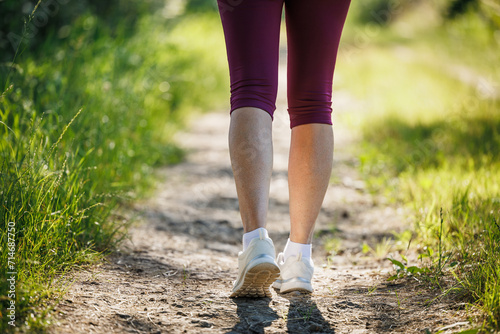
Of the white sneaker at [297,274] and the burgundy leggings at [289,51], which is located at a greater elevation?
the burgundy leggings at [289,51]

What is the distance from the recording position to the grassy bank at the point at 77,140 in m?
1.57

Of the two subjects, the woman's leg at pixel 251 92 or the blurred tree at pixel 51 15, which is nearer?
the woman's leg at pixel 251 92

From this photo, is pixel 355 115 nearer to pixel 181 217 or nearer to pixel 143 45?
pixel 143 45

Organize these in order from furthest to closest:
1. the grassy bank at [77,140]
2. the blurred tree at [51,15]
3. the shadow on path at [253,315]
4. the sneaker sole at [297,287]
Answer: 1. the blurred tree at [51,15]
2. the sneaker sole at [297,287]
3. the grassy bank at [77,140]
4. the shadow on path at [253,315]

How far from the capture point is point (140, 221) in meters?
2.57

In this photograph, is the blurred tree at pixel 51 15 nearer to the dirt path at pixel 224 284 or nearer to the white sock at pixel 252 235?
the dirt path at pixel 224 284

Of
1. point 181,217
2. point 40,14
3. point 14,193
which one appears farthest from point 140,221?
point 40,14

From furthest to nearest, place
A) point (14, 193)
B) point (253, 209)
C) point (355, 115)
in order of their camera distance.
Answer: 1. point (355, 115)
2. point (14, 193)
3. point (253, 209)

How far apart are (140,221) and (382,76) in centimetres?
505

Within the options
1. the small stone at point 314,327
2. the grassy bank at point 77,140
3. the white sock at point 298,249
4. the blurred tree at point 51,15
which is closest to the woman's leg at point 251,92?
the white sock at point 298,249

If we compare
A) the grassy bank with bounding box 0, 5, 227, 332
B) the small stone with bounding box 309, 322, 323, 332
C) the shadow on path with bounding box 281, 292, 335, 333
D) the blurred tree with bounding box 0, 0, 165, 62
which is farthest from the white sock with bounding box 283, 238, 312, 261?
the blurred tree with bounding box 0, 0, 165, 62

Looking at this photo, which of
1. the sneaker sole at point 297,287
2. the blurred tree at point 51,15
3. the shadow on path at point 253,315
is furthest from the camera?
the blurred tree at point 51,15

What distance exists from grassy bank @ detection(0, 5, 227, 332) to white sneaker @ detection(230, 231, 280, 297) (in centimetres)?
55

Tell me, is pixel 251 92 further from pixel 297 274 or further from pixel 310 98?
pixel 297 274
